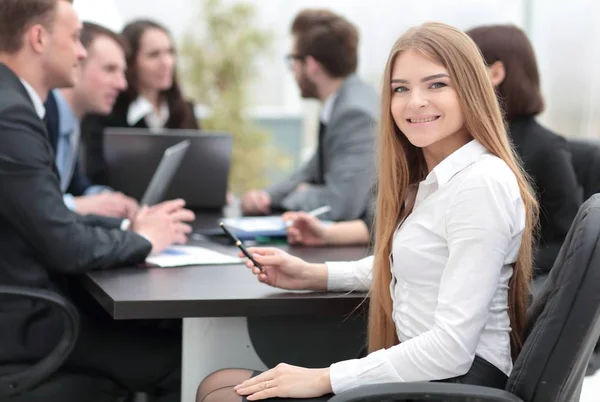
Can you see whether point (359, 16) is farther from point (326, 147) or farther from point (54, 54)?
point (54, 54)

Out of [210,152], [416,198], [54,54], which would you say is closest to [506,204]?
[416,198]

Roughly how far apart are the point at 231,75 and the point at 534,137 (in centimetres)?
399

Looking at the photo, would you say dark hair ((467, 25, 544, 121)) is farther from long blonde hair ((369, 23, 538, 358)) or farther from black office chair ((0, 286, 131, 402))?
black office chair ((0, 286, 131, 402))

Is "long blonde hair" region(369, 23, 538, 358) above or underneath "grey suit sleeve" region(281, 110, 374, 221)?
above

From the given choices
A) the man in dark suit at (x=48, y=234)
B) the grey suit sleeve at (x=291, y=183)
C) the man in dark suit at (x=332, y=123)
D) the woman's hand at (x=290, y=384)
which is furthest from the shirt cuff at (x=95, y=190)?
the woman's hand at (x=290, y=384)

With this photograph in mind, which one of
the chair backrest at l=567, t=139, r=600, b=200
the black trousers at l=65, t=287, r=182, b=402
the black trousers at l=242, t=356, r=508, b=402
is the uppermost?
the chair backrest at l=567, t=139, r=600, b=200

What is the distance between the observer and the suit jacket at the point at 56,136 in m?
3.15

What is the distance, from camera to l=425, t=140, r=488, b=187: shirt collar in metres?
1.68

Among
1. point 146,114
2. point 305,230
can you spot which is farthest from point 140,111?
point 305,230

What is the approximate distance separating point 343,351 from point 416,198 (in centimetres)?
58

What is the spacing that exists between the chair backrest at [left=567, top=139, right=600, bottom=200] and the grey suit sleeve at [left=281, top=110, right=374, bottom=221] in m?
0.70

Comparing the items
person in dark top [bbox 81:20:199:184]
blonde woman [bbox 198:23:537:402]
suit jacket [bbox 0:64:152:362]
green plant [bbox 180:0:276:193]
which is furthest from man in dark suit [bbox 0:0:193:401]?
green plant [bbox 180:0:276:193]

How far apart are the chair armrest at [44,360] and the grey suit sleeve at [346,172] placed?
1284 mm

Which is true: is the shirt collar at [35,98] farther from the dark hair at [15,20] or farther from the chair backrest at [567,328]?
the chair backrest at [567,328]
